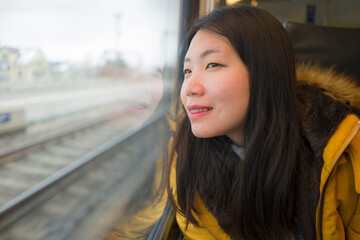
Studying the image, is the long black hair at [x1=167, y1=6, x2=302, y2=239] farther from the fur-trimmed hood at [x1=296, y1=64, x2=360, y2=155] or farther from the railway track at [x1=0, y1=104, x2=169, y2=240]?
the railway track at [x1=0, y1=104, x2=169, y2=240]

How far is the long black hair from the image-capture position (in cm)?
75

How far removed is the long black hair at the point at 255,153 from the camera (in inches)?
29.4

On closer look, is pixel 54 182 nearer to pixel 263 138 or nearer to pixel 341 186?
pixel 263 138

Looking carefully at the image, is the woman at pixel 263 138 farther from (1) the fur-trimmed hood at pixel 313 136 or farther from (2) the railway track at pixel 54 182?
(2) the railway track at pixel 54 182

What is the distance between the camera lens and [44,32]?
6.44 feet

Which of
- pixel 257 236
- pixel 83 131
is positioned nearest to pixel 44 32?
pixel 257 236

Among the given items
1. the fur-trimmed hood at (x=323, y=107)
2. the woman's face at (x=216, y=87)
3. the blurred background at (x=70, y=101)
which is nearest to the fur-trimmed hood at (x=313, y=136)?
the fur-trimmed hood at (x=323, y=107)

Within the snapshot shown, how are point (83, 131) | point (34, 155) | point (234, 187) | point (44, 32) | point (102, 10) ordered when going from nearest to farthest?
point (234, 187) < point (44, 32) < point (102, 10) < point (34, 155) < point (83, 131)

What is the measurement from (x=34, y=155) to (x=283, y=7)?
3.38 m

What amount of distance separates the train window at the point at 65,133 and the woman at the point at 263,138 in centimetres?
72

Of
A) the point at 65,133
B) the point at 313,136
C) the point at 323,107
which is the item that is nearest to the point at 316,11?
the point at 323,107

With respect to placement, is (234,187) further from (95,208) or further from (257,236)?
(95,208)

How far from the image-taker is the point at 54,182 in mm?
2168

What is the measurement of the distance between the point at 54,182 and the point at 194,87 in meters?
1.97
